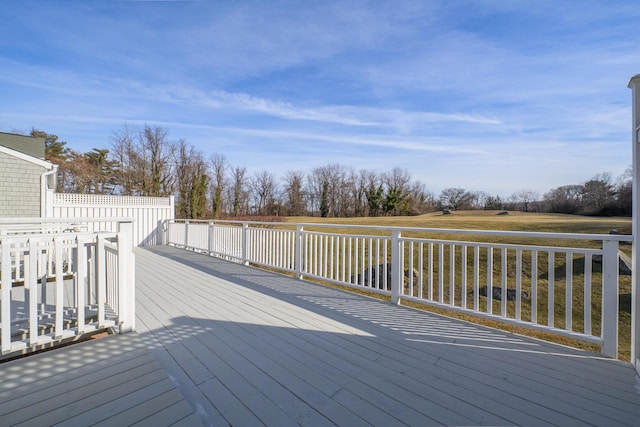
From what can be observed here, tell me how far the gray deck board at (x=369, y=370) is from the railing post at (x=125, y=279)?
182 millimetres

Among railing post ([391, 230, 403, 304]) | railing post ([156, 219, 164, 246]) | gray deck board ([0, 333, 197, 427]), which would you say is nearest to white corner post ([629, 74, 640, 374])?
railing post ([391, 230, 403, 304])

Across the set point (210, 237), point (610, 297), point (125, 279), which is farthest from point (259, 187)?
point (610, 297)

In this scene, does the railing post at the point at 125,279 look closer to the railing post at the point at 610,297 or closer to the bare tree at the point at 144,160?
the railing post at the point at 610,297

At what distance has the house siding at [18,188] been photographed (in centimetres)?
964

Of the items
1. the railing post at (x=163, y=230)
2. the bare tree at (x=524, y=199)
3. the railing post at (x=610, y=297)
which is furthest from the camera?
the bare tree at (x=524, y=199)

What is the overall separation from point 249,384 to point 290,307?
1649mm

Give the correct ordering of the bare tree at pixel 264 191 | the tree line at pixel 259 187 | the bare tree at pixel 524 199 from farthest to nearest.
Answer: the bare tree at pixel 264 191, the bare tree at pixel 524 199, the tree line at pixel 259 187

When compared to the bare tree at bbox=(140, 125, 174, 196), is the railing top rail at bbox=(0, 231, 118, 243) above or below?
below

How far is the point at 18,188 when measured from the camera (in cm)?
983

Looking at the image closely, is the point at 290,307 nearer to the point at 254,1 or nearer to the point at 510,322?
the point at 510,322

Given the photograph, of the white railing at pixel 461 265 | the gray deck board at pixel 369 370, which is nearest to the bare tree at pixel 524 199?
the white railing at pixel 461 265

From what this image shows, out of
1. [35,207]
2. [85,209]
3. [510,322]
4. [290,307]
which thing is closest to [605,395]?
[510,322]

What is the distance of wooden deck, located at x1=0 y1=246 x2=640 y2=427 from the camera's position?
58.8 inches

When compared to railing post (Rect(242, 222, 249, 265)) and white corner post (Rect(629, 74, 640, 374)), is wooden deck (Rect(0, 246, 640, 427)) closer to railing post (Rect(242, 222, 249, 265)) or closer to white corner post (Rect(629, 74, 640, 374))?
white corner post (Rect(629, 74, 640, 374))
